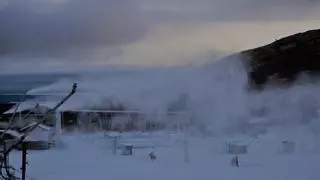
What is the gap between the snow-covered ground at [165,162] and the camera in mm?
1914

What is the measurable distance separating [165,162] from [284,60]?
0.55 meters

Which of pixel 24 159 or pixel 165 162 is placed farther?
pixel 165 162

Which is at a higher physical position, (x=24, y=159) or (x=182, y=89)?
(x=182, y=89)

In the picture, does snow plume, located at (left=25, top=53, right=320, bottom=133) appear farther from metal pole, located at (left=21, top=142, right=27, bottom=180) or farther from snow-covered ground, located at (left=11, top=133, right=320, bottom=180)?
metal pole, located at (left=21, top=142, right=27, bottom=180)

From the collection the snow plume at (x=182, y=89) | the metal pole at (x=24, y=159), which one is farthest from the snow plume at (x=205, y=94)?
the metal pole at (x=24, y=159)

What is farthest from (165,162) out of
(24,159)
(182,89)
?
(24,159)

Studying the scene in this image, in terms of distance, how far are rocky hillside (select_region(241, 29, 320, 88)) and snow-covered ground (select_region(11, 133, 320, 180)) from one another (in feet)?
0.72

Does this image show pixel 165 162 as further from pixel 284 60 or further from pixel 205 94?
pixel 284 60

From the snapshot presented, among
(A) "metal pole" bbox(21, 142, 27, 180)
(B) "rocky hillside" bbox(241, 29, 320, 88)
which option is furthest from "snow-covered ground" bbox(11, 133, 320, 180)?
(B) "rocky hillside" bbox(241, 29, 320, 88)

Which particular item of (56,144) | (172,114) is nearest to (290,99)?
(172,114)

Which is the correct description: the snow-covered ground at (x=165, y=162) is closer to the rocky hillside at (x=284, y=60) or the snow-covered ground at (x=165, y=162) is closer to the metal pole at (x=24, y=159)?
the metal pole at (x=24, y=159)

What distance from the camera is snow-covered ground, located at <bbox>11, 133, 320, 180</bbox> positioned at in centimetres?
191

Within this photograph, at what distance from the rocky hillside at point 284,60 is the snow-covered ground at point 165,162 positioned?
22cm

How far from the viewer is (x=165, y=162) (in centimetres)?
197
